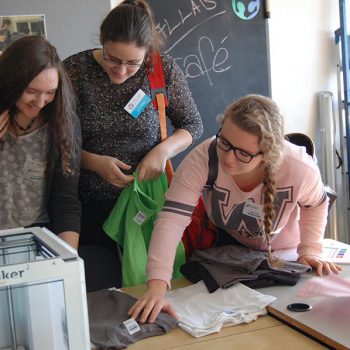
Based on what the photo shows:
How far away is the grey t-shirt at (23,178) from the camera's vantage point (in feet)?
4.45

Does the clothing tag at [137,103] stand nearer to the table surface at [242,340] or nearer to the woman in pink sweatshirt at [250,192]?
the woman in pink sweatshirt at [250,192]

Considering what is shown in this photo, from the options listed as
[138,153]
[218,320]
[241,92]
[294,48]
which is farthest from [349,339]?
[294,48]

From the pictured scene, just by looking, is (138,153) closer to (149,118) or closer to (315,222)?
(149,118)

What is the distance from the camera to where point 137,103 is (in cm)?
157

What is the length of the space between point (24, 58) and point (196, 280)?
0.72 metres

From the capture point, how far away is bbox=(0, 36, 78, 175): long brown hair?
1231mm

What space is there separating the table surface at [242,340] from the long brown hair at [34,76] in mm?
547

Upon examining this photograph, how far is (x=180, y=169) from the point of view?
56.5 inches

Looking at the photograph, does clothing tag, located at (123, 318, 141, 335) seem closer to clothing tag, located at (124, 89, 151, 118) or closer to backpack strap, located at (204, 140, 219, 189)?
backpack strap, located at (204, 140, 219, 189)

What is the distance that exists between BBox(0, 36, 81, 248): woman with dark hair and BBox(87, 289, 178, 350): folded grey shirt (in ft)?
0.62

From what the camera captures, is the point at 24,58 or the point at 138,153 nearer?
the point at 24,58

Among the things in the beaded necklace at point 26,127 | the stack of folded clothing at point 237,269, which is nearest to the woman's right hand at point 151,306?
the stack of folded clothing at point 237,269

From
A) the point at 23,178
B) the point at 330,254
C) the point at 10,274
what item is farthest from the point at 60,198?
the point at 330,254

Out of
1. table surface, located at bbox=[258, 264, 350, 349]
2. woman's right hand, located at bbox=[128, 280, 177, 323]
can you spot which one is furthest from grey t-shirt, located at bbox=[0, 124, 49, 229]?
table surface, located at bbox=[258, 264, 350, 349]
